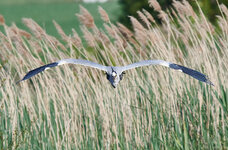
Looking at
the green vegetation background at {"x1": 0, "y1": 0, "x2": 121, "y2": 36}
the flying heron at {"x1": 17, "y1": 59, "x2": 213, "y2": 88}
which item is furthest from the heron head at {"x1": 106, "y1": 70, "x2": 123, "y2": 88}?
the green vegetation background at {"x1": 0, "y1": 0, "x2": 121, "y2": 36}

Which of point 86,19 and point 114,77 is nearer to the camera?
point 114,77

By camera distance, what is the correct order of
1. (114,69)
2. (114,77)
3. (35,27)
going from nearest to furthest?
(114,77) < (114,69) < (35,27)

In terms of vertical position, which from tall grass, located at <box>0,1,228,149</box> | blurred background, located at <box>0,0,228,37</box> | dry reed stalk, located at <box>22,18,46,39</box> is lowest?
tall grass, located at <box>0,1,228,149</box>

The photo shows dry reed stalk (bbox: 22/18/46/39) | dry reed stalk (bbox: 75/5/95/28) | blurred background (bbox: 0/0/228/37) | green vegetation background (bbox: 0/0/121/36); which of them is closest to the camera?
dry reed stalk (bbox: 22/18/46/39)

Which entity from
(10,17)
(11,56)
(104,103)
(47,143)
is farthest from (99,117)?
(10,17)

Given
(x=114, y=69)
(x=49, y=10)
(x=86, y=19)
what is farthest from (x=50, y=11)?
(x=114, y=69)

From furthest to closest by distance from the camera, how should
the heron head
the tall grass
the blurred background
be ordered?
the blurred background < the tall grass < the heron head

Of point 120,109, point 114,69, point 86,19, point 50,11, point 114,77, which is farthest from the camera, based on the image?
point 50,11

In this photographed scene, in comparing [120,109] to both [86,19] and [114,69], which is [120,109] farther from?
[86,19]

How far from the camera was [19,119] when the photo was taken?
486 centimetres

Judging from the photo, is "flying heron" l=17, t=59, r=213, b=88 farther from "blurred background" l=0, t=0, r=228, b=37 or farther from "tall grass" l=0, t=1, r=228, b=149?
"blurred background" l=0, t=0, r=228, b=37

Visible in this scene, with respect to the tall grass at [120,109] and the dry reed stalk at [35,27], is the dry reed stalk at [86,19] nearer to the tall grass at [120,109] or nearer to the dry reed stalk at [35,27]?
the tall grass at [120,109]

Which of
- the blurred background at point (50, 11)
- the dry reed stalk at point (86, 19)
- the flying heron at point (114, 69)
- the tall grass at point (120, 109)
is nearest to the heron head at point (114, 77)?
the flying heron at point (114, 69)

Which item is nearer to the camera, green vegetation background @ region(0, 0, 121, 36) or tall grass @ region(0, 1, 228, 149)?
tall grass @ region(0, 1, 228, 149)
